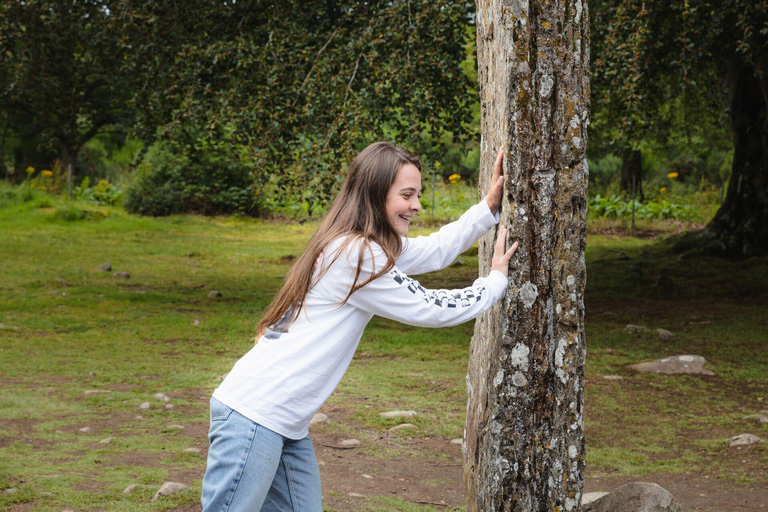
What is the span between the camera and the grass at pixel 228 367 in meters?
4.72

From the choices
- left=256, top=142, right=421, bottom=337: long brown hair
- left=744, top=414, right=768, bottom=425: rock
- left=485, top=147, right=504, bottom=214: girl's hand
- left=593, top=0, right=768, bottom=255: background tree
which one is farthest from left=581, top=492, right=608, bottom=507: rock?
left=593, top=0, right=768, bottom=255: background tree

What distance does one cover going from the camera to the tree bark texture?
9.95 ft

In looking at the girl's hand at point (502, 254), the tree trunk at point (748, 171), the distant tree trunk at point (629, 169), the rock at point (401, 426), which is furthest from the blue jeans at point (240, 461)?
the distant tree trunk at point (629, 169)

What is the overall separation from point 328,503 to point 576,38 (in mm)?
2747

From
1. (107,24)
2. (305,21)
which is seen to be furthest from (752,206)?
(107,24)

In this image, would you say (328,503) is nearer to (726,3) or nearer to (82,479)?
(82,479)

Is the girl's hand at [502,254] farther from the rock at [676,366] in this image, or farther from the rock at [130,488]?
the rock at [676,366]

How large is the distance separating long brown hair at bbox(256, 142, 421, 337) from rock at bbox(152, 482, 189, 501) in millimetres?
1631

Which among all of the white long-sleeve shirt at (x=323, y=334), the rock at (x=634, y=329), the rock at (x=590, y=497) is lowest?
the rock at (x=634, y=329)

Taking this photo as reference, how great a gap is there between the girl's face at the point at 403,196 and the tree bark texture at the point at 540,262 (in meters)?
0.41

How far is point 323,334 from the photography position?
8.76ft

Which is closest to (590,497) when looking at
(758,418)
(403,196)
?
(403,196)

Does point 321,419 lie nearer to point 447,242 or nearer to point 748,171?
point 447,242

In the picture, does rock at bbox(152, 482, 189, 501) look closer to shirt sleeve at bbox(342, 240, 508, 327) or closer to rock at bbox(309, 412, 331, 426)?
rock at bbox(309, 412, 331, 426)
